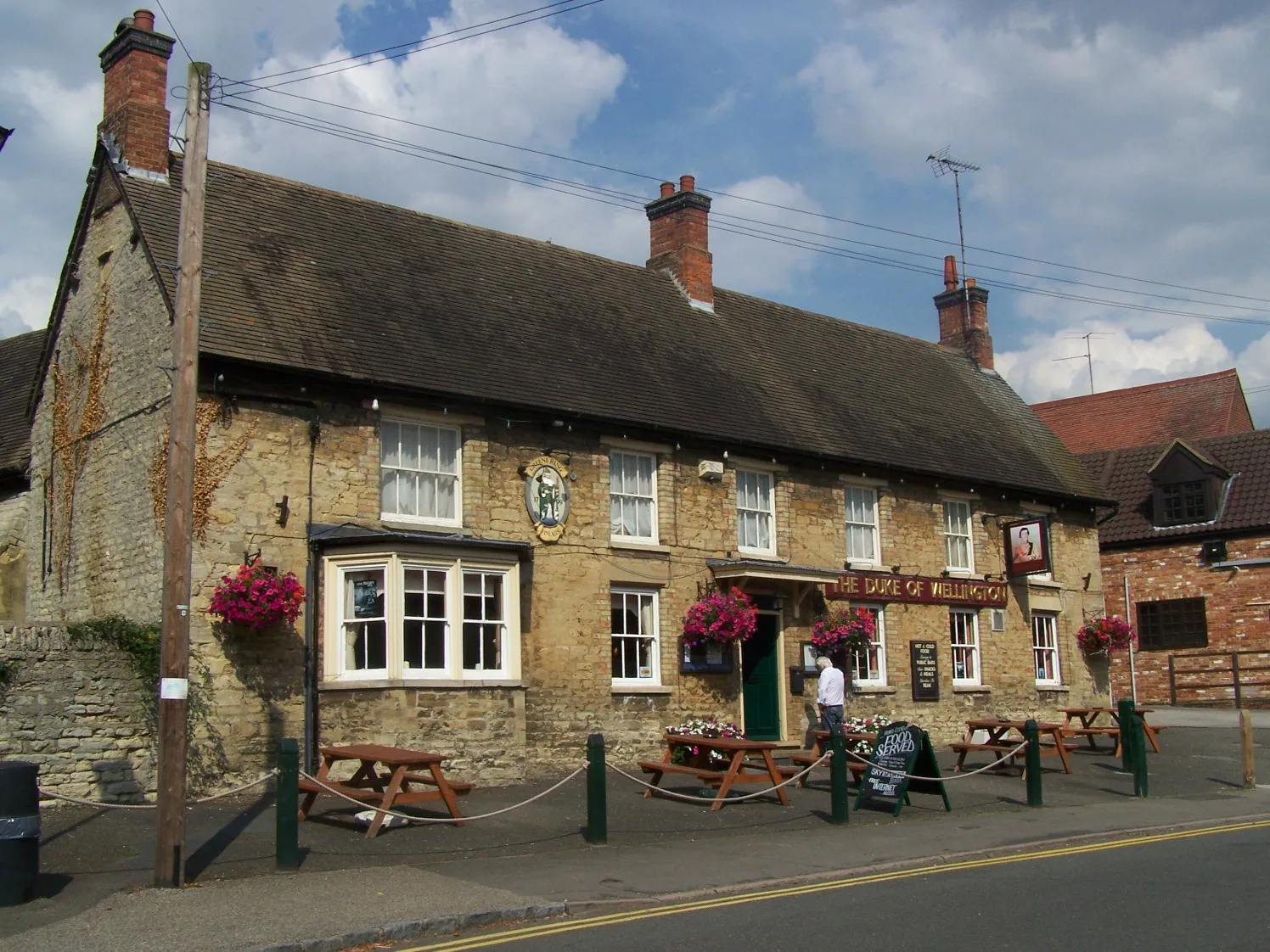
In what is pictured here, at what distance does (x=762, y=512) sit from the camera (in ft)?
73.4

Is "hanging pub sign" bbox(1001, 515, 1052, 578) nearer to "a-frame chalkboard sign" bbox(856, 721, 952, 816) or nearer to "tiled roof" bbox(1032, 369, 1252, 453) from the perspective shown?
"a-frame chalkboard sign" bbox(856, 721, 952, 816)

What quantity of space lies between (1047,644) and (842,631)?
295 inches

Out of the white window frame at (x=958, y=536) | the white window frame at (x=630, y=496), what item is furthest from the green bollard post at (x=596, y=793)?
→ the white window frame at (x=958, y=536)

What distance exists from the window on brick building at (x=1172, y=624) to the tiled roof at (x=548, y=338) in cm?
679

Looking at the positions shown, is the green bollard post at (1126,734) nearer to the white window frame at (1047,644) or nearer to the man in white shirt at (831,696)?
the man in white shirt at (831,696)

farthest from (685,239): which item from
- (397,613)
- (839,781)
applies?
(839,781)

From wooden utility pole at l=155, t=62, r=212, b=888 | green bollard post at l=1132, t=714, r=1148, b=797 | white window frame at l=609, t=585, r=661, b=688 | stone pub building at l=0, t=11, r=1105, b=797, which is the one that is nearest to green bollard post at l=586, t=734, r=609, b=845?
wooden utility pole at l=155, t=62, r=212, b=888

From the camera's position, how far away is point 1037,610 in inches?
1069

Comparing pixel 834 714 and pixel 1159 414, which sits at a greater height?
pixel 1159 414

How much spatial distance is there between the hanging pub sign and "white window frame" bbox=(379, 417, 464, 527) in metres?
12.4

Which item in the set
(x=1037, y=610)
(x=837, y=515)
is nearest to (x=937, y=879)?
(x=837, y=515)

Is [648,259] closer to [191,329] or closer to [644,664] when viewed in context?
[644,664]

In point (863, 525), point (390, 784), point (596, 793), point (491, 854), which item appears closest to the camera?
point (491, 854)

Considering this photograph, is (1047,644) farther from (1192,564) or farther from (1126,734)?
(1192,564)
